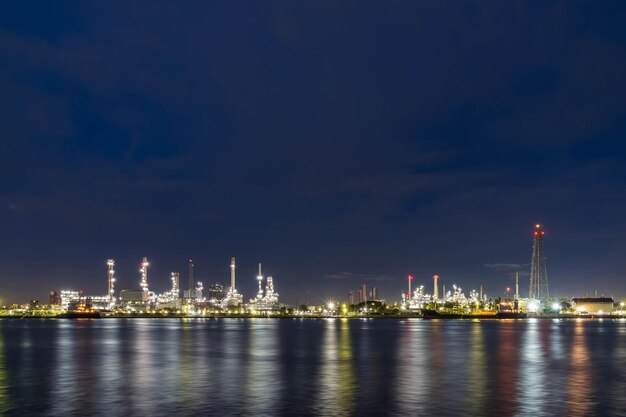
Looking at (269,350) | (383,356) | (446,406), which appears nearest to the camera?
(446,406)

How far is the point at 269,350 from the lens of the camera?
81.7 metres

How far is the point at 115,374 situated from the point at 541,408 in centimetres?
3073

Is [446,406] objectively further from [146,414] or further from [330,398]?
[146,414]

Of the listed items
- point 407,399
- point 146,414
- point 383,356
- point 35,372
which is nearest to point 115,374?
point 35,372

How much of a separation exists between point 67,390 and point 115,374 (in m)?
8.92

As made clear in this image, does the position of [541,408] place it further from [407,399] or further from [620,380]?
[620,380]

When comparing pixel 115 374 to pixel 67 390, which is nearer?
pixel 67 390

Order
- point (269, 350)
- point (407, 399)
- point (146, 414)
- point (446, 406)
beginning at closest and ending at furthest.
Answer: point (146, 414) < point (446, 406) < point (407, 399) < point (269, 350)

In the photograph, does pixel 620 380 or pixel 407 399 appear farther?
pixel 620 380

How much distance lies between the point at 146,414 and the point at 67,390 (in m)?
12.2

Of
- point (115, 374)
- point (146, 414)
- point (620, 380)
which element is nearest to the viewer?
point (146, 414)

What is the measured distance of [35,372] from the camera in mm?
54969

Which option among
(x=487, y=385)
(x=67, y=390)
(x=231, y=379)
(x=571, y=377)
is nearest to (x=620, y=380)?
(x=571, y=377)

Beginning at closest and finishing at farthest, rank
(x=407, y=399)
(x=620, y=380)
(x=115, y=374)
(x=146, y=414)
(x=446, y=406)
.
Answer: (x=146, y=414), (x=446, y=406), (x=407, y=399), (x=620, y=380), (x=115, y=374)
